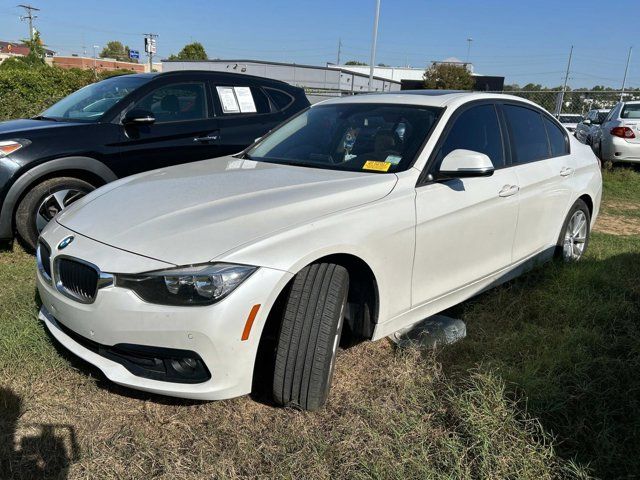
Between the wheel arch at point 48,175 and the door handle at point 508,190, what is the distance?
11.2 feet

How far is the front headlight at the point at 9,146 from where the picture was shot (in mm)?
4355

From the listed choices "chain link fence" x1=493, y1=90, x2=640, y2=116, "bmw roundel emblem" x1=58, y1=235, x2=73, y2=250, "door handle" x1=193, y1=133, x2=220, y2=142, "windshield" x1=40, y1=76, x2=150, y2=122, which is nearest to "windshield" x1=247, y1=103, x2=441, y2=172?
"bmw roundel emblem" x1=58, y1=235, x2=73, y2=250

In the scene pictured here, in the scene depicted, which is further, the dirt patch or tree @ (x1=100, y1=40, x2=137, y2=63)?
tree @ (x1=100, y1=40, x2=137, y2=63)

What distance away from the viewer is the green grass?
7.25 ft

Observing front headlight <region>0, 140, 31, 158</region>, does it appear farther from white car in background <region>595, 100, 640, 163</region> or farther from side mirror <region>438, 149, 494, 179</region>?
white car in background <region>595, 100, 640, 163</region>

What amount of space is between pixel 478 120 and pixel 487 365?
5.47 ft

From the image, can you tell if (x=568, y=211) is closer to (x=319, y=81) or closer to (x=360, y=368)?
(x=360, y=368)

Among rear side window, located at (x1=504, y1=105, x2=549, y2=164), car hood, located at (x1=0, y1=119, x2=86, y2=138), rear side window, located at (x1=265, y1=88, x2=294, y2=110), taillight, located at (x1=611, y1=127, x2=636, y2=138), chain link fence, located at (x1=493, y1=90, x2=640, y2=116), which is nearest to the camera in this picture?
rear side window, located at (x1=504, y1=105, x2=549, y2=164)

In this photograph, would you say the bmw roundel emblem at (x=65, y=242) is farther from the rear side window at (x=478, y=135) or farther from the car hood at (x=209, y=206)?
the rear side window at (x=478, y=135)

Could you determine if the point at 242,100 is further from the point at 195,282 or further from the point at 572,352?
the point at 572,352

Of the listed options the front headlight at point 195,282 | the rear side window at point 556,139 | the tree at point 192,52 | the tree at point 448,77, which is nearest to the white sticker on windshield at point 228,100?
the rear side window at point 556,139

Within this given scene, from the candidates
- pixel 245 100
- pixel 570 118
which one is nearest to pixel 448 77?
pixel 570 118

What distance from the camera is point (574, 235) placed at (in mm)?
4680

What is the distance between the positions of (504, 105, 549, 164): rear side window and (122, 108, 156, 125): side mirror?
10.2 feet
